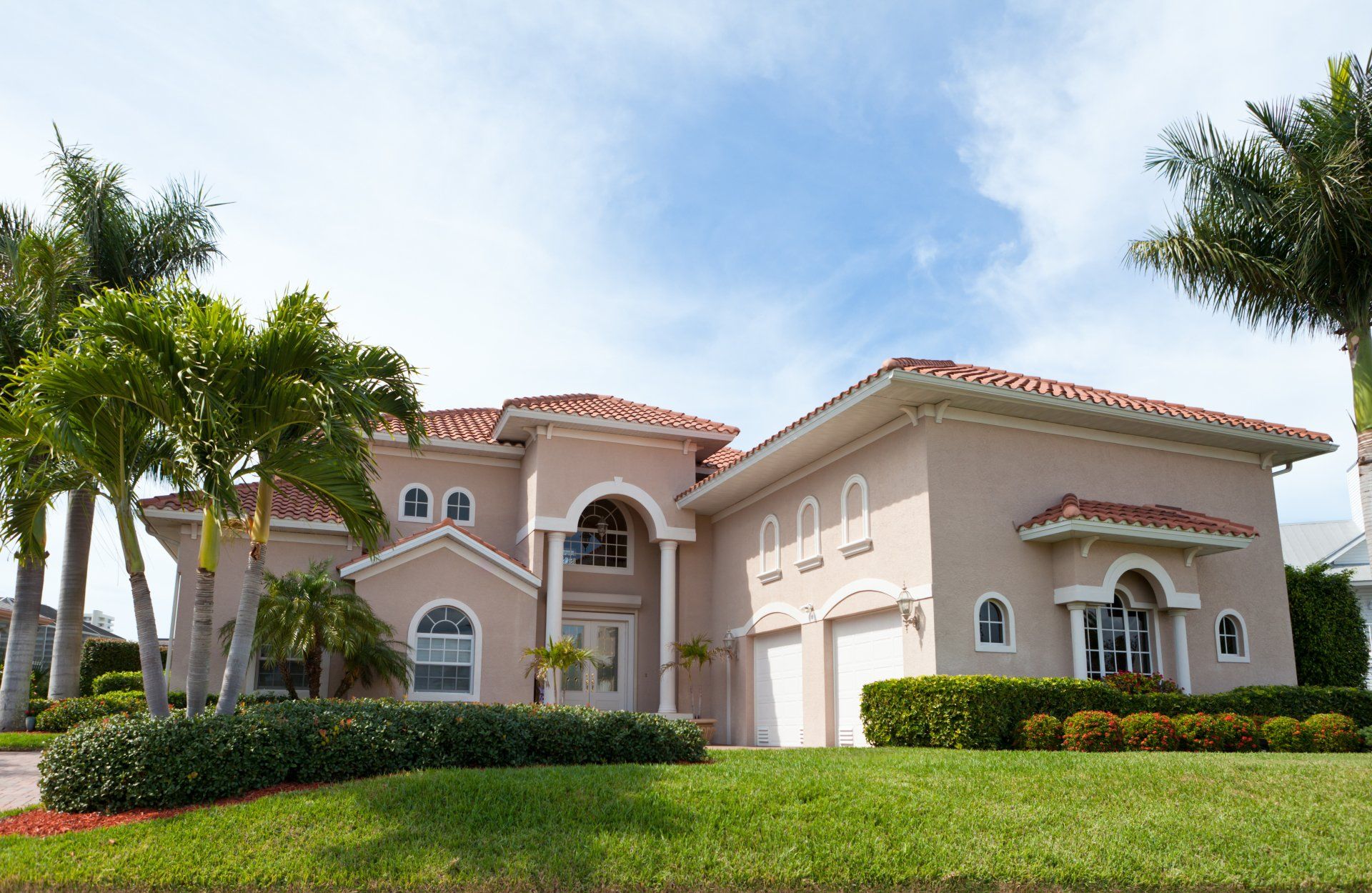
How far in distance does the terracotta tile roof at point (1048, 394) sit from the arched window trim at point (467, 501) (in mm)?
7586

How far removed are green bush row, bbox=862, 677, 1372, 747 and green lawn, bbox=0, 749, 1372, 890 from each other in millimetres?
3549

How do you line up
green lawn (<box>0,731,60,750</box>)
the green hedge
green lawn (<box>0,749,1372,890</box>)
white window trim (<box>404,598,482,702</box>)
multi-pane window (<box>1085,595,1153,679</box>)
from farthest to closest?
white window trim (<box>404,598,482,702</box>) → green lawn (<box>0,731,60,750</box>) → multi-pane window (<box>1085,595,1153,679</box>) → the green hedge → green lawn (<box>0,749,1372,890</box>)

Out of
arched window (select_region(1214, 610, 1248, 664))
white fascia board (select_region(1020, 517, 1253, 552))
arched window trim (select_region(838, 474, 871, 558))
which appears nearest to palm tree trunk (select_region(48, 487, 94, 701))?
arched window trim (select_region(838, 474, 871, 558))

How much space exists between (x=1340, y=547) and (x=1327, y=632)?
2001 centimetres

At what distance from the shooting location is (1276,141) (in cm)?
1488

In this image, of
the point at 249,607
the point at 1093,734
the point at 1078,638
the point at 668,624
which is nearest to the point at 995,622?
the point at 1078,638

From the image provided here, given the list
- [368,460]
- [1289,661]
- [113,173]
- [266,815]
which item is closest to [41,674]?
[113,173]

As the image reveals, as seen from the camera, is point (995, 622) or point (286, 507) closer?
point (995, 622)

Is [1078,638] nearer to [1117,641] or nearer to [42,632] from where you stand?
[1117,641]

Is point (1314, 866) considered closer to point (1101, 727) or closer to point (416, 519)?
point (1101, 727)

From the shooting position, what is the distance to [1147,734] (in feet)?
43.2

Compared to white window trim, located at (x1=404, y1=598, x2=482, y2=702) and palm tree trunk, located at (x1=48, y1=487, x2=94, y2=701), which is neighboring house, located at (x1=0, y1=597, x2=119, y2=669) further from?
white window trim, located at (x1=404, y1=598, x2=482, y2=702)

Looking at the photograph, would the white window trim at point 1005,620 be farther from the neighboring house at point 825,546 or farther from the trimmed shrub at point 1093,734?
the trimmed shrub at point 1093,734

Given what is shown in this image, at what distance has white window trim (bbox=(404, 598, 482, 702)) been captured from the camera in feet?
61.9
